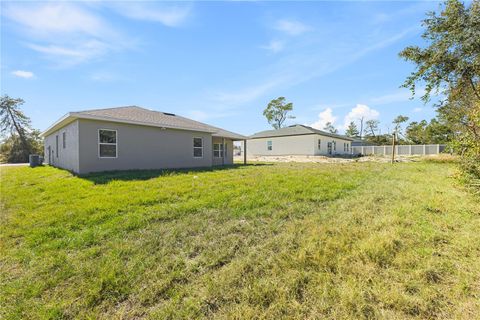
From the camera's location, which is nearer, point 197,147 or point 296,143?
point 197,147

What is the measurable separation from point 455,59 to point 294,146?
22.9 metres

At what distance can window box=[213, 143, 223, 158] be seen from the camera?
54.1 ft

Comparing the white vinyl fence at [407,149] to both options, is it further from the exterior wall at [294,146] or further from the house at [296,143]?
the exterior wall at [294,146]

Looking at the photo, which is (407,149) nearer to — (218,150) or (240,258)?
(218,150)

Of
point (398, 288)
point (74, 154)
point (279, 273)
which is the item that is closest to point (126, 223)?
point (279, 273)

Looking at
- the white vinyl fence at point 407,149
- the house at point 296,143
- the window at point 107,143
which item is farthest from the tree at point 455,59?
the white vinyl fence at point 407,149

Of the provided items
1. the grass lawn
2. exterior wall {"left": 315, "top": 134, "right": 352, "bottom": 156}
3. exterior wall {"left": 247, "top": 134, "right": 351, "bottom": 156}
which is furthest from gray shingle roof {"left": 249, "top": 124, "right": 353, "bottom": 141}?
the grass lawn

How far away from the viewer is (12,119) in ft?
95.4

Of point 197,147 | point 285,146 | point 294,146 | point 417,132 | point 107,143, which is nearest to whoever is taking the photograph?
point 107,143

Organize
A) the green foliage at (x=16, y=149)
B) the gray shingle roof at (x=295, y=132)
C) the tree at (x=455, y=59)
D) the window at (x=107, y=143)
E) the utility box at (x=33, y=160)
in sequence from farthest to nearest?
the gray shingle roof at (x=295, y=132)
the green foliage at (x=16, y=149)
the utility box at (x=33, y=160)
the window at (x=107, y=143)
the tree at (x=455, y=59)

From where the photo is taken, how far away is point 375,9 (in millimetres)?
6668

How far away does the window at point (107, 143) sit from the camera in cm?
977

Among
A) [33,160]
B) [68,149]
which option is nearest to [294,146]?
[68,149]

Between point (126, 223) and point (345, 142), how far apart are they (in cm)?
3796
